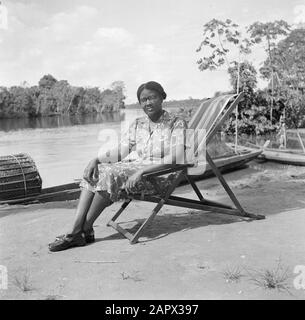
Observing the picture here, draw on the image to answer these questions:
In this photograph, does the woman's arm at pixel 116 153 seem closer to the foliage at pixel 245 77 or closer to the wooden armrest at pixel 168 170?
the wooden armrest at pixel 168 170

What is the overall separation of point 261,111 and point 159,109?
1320cm

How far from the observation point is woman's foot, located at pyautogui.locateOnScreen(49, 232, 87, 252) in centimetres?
342

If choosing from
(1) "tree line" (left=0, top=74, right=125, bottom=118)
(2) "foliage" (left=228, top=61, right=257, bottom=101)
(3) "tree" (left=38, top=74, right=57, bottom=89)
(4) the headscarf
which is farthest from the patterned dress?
(3) "tree" (left=38, top=74, right=57, bottom=89)

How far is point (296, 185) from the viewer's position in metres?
6.45

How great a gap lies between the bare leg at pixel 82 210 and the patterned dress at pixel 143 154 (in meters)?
0.06

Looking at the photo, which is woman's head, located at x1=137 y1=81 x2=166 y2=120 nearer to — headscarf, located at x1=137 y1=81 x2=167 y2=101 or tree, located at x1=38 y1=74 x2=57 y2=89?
headscarf, located at x1=137 y1=81 x2=167 y2=101

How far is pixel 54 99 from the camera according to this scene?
8181cm

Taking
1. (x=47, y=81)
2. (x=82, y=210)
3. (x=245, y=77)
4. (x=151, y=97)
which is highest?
(x=47, y=81)

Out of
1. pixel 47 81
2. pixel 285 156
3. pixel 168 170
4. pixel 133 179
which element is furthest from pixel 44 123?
pixel 133 179

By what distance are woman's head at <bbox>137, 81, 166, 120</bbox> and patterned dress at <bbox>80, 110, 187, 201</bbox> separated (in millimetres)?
116

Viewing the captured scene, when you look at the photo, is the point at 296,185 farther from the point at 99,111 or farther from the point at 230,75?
the point at 99,111

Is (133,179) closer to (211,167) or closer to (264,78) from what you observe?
(211,167)

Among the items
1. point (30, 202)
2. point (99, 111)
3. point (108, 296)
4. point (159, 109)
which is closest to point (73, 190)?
point (30, 202)

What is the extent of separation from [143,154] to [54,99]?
→ 3194 inches
